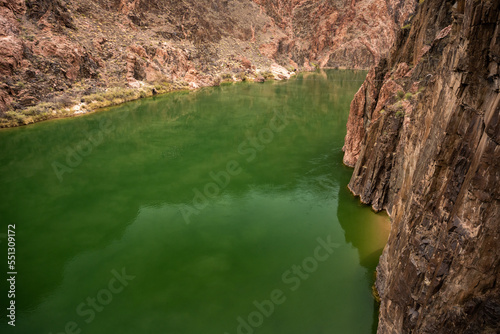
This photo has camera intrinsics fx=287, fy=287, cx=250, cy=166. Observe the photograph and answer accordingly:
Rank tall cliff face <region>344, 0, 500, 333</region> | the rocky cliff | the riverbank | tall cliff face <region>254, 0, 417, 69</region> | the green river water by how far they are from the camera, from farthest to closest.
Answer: tall cliff face <region>254, 0, 417, 69</region> → the rocky cliff → the riverbank → the green river water → tall cliff face <region>344, 0, 500, 333</region>

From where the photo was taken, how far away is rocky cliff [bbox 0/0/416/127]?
1608 inches

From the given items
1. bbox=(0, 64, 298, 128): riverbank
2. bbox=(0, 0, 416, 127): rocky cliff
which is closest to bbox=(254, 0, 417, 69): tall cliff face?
bbox=(0, 0, 416, 127): rocky cliff

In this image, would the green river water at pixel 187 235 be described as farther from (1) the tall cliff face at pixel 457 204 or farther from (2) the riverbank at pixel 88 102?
(2) the riverbank at pixel 88 102

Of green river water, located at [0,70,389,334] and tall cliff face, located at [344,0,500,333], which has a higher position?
tall cliff face, located at [344,0,500,333]

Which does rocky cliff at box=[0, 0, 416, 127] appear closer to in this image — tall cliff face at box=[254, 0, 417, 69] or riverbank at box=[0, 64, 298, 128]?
riverbank at box=[0, 64, 298, 128]

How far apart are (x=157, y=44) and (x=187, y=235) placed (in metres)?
64.7

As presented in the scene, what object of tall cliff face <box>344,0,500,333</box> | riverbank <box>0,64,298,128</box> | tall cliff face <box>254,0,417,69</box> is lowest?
riverbank <box>0,64,298,128</box>

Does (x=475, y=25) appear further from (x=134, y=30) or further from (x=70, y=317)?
(x=134, y=30)

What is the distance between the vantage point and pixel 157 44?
68.2 meters

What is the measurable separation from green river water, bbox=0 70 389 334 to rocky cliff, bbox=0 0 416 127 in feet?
43.6

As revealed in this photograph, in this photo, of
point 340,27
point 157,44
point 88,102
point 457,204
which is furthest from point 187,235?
point 340,27

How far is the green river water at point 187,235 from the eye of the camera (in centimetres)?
1086

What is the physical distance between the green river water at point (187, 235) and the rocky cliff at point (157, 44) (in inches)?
523

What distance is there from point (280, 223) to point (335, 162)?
379 inches
